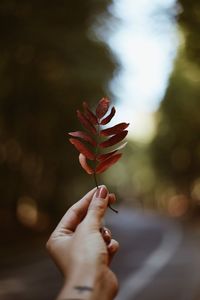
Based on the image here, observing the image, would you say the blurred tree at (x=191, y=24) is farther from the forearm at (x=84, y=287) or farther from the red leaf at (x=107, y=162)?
the forearm at (x=84, y=287)

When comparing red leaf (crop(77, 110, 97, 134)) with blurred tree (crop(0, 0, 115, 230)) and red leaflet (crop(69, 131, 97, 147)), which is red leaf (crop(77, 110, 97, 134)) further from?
blurred tree (crop(0, 0, 115, 230))

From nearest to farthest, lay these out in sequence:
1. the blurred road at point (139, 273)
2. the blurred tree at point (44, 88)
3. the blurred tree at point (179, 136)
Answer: the blurred tree at point (44, 88) < the blurred road at point (139, 273) < the blurred tree at point (179, 136)

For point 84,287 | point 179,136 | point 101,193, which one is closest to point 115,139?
point 101,193

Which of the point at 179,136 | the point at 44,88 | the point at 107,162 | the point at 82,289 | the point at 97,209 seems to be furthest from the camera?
the point at 179,136

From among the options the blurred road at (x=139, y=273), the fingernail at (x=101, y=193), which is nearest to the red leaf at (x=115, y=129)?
the fingernail at (x=101, y=193)

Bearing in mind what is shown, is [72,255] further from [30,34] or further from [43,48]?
[43,48]

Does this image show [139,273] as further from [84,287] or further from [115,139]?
[84,287]

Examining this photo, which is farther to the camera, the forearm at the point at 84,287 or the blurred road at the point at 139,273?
the blurred road at the point at 139,273
